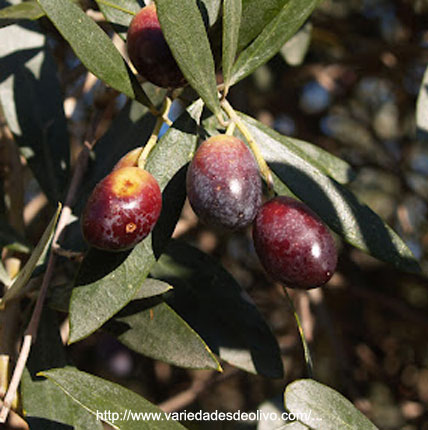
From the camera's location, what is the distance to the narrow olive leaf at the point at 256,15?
0.79m

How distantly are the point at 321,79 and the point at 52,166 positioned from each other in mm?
1303

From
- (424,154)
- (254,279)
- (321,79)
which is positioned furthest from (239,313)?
(424,154)

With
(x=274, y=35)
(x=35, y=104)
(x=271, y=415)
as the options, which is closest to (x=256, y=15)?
(x=274, y=35)

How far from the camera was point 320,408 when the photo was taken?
72 cm

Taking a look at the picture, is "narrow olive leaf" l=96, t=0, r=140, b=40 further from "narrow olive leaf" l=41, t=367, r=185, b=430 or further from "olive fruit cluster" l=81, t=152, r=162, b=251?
"narrow olive leaf" l=41, t=367, r=185, b=430

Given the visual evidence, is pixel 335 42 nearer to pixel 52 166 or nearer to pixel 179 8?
pixel 52 166

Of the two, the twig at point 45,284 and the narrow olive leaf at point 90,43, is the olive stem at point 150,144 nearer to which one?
the narrow olive leaf at point 90,43

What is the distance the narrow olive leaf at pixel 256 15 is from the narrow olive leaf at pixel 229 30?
8 centimetres

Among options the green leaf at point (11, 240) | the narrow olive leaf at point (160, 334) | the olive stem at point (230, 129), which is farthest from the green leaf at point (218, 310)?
the olive stem at point (230, 129)

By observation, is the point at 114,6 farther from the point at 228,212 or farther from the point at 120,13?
the point at 228,212

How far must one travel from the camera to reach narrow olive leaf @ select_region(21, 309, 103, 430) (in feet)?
2.72

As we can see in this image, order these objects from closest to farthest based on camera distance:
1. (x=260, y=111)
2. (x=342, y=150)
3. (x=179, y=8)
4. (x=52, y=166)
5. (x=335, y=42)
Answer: (x=179, y=8) → (x=52, y=166) → (x=335, y=42) → (x=260, y=111) → (x=342, y=150)

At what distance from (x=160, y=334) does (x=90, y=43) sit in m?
0.44

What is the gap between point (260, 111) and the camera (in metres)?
2.09
